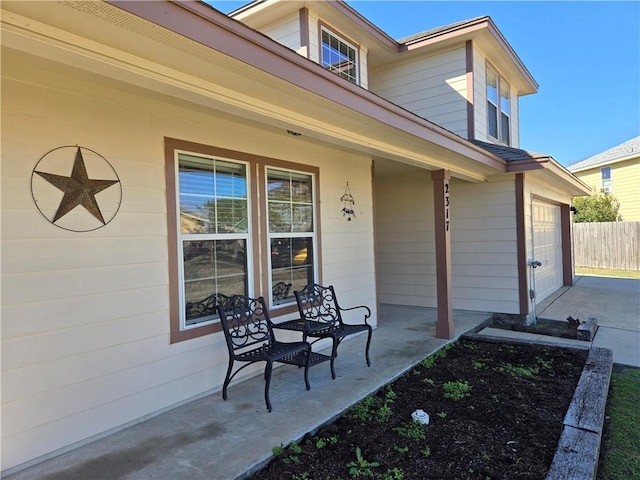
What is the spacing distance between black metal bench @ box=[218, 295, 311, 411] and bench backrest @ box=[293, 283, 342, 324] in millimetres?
589

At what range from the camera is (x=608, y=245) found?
1489 centimetres

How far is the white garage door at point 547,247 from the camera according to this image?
756 centimetres

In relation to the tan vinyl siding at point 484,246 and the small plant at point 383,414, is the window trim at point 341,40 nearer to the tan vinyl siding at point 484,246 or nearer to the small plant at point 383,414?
the tan vinyl siding at point 484,246

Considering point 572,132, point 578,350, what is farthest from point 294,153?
point 572,132

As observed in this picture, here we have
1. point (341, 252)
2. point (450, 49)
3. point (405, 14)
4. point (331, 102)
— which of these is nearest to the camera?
point (331, 102)

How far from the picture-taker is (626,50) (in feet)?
58.9

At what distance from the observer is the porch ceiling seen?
5.63 ft

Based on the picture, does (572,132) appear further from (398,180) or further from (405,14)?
(398,180)

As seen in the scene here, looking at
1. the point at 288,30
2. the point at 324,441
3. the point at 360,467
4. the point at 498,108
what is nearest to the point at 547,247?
the point at 498,108

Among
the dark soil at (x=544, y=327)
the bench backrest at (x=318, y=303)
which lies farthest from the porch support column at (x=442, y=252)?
the bench backrest at (x=318, y=303)

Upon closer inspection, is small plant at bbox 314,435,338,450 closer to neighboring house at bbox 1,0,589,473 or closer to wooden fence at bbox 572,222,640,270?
neighboring house at bbox 1,0,589,473

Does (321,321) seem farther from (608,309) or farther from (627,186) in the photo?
(627,186)

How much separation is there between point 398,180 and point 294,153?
3.46 meters

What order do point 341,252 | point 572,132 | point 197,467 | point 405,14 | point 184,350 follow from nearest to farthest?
point 197,467 → point 184,350 → point 341,252 → point 405,14 → point 572,132
